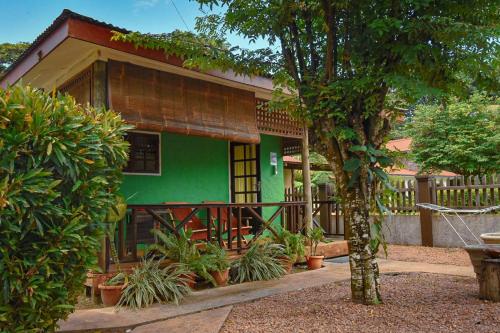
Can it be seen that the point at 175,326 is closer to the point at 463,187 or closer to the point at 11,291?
the point at 11,291

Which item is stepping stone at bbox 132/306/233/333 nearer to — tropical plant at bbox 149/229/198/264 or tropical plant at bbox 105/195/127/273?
tropical plant at bbox 105/195/127/273

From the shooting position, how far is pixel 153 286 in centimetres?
478

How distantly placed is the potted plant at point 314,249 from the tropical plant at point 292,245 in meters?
0.25

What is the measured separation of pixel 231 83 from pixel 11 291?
5075 mm

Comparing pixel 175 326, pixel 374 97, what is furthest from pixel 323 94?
pixel 175 326

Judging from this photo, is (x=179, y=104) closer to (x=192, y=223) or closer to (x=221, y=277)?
(x=192, y=223)

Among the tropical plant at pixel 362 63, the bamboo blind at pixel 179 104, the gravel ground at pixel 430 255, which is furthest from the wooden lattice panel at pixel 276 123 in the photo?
the gravel ground at pixel 430 255

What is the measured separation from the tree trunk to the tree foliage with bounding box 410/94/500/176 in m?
11.7

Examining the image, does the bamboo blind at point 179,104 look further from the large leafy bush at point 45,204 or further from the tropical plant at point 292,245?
the large leafy bush at point 45,204

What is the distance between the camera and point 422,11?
3.87m

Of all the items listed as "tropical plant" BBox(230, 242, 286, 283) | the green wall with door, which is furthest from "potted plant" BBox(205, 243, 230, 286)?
the green wall with door

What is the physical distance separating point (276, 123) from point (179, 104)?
241cm

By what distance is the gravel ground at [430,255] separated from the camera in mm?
7257

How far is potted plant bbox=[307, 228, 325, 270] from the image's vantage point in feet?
23.0
